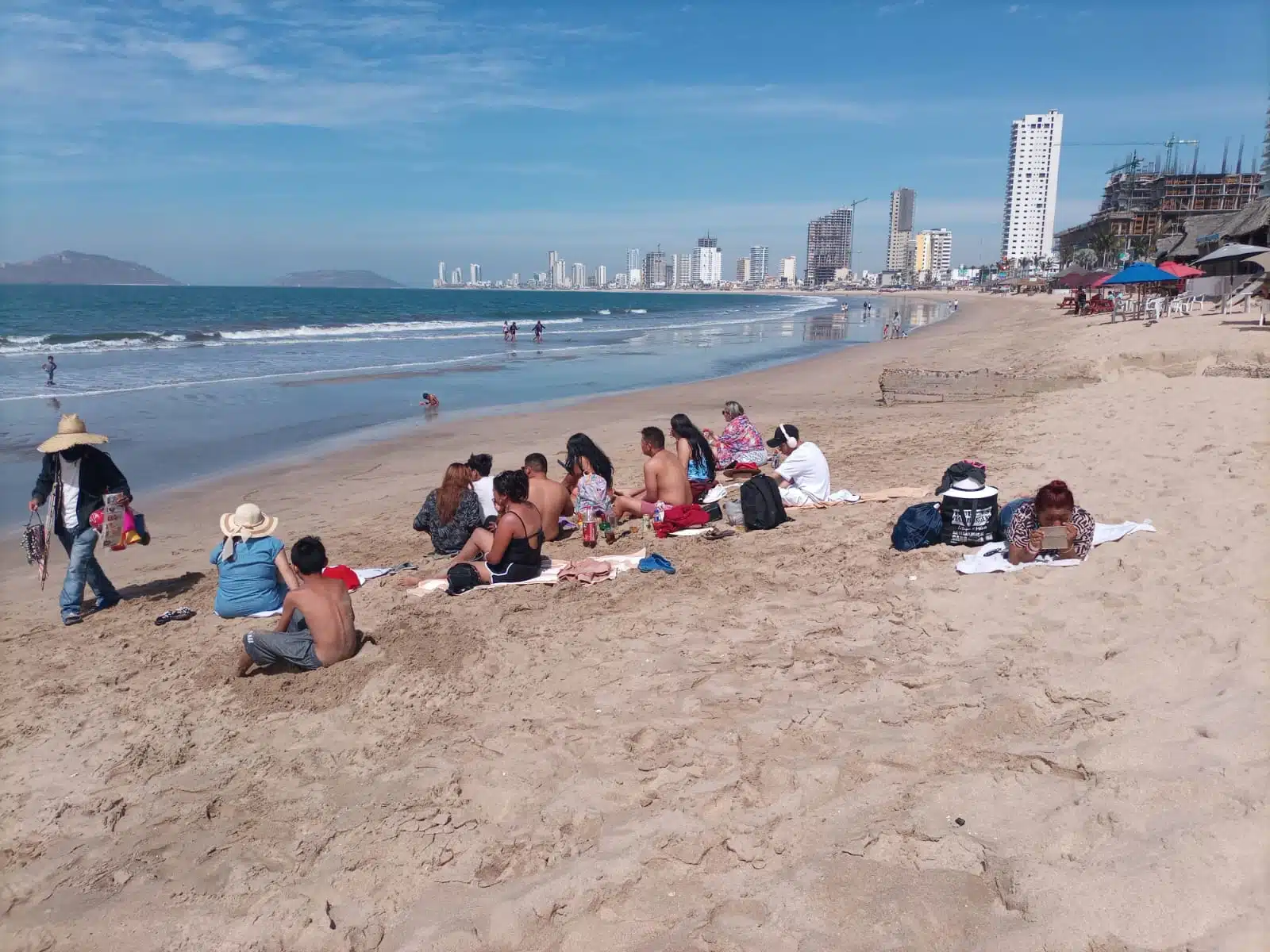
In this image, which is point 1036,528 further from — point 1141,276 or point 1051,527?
point 1141,276

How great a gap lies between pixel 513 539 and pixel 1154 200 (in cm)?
11105

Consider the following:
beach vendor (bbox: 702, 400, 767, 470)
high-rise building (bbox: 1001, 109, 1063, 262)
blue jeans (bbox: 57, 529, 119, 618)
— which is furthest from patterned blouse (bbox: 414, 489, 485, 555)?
high-rise building (bbox: 1001, 109, 1063, 262)

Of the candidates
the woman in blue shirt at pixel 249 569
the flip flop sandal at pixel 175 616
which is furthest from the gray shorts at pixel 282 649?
the flip flop sandal at pixel 175 616

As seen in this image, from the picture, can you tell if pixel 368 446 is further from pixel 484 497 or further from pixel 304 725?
pixel 304 725

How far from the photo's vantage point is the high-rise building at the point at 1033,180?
164m

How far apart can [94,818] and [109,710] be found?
1.03m

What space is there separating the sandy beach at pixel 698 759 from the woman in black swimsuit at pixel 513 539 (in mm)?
307

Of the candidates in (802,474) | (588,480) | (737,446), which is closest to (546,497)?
(588,480)

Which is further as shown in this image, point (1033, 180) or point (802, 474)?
point (1033, 180)

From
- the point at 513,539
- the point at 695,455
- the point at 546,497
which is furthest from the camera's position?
the point at 695,455

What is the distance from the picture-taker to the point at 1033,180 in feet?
538

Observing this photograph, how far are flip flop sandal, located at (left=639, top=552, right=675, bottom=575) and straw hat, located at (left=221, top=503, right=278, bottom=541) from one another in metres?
2.49

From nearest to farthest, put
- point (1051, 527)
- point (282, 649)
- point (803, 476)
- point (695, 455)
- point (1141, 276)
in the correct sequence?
point (282, 649) → point (1051, 527) → point (803, 476) → point (695, 455) → point (1141, 276)

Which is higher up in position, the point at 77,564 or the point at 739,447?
the point at 739,447
